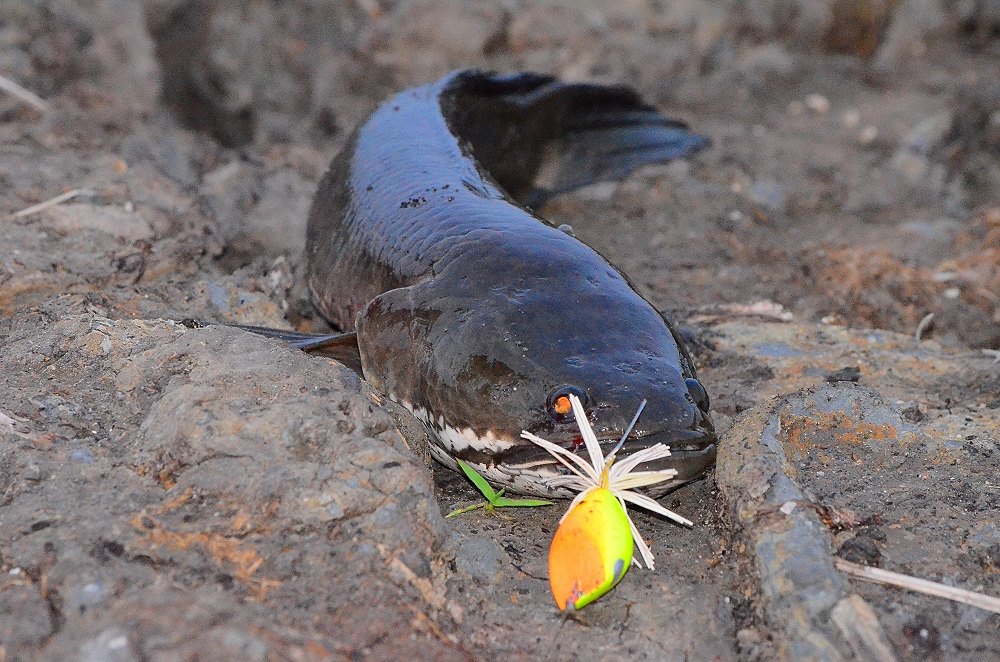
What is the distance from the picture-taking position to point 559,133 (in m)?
7.00

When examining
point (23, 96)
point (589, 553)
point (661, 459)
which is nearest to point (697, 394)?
point (661, 459)

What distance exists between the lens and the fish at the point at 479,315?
312 cm

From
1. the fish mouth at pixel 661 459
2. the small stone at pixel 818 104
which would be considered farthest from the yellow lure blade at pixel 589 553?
the small stone at pixel 818 104

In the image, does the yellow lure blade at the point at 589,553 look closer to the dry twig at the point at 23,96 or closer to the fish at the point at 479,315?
the fish at the point at 479,315

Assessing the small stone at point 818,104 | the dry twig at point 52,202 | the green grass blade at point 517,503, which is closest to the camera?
the green grass blade at point 517,503

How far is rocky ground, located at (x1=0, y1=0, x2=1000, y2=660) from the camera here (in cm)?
255

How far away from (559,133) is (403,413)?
3.92m

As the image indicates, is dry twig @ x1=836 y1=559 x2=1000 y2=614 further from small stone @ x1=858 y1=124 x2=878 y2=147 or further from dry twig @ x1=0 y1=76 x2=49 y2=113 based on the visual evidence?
small stone @ x1=858 y1=124 x2=878 y2=147

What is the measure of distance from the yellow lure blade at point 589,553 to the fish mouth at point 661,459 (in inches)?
8.7

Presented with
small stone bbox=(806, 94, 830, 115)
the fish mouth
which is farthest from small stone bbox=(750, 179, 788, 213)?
the fish mouth

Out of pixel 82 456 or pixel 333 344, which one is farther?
pixel 333 344

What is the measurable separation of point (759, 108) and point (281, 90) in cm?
381

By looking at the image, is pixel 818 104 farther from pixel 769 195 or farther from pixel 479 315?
pixel 479 315

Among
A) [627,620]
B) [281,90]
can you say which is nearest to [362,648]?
[627,620]
